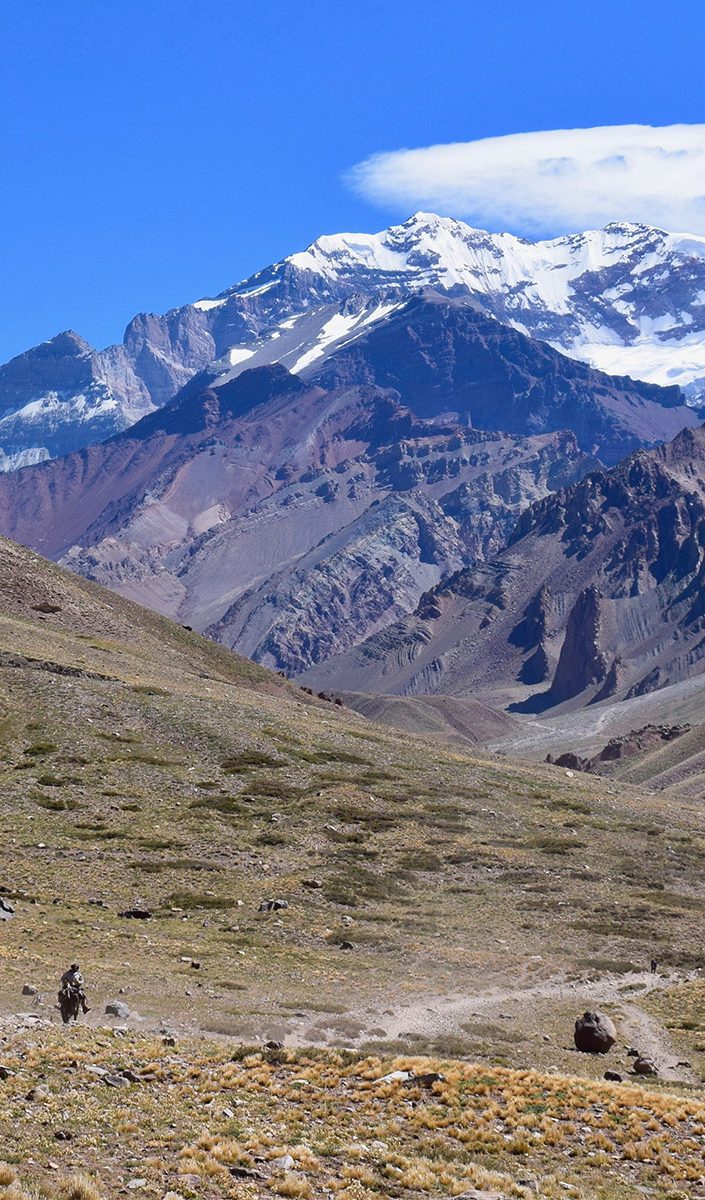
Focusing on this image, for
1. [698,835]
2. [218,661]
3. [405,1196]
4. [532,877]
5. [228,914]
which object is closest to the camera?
[405,1196]

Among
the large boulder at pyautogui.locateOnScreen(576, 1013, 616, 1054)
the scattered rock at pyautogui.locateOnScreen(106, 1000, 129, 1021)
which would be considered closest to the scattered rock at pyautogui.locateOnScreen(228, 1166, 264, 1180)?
the scattered rock at pyautogui.locateOnScreen(106, 1000, 129, 1021)

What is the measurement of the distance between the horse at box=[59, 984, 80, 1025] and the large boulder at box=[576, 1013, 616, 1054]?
15.2 meters

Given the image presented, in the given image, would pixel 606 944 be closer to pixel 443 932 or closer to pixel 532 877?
pixel 443 932

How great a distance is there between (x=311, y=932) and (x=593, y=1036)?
16017 mm

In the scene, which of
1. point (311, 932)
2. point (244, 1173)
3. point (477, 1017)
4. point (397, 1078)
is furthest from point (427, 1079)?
point (311, 932)

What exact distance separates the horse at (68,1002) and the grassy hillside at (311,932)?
0.65 meters

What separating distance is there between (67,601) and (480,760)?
41.4 metres

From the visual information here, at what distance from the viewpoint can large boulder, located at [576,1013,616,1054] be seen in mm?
41375

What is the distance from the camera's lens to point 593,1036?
41.3m

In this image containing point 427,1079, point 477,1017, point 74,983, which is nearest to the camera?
point 427,1079

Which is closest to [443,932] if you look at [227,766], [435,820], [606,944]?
[606,944]

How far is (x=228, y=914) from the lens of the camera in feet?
183

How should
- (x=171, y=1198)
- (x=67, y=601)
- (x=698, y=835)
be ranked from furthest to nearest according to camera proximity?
(x=67, y=601), (x=698, y=835), (x=171, y=1198)

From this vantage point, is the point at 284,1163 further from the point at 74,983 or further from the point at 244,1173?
the point at 74,983
